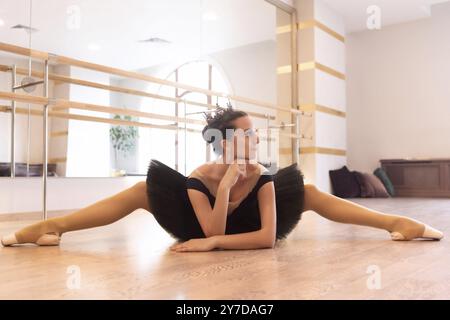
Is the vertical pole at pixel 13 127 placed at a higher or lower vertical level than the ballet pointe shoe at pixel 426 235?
higher

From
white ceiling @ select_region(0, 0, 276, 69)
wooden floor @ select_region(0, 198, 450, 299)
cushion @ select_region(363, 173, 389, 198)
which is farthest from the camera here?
cushion @ select_region(363, 173, 389, 198)

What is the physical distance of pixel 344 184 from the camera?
5684mm

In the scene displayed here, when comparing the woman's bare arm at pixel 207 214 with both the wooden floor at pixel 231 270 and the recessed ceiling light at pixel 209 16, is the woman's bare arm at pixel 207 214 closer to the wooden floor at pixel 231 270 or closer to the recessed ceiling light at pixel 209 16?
the wooden floor at pixel 231 270

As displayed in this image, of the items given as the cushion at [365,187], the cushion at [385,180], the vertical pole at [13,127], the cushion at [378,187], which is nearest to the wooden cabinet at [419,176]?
the cushion at [385,180]

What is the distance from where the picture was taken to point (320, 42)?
554 centimetres

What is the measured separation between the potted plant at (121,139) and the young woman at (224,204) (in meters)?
1.71

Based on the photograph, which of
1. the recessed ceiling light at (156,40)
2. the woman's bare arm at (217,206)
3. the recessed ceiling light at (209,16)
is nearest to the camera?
the woman's bare arm at (217,206)

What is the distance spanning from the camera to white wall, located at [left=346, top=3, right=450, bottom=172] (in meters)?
6.00

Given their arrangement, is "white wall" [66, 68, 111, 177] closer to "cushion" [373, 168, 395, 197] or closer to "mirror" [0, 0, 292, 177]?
"mirror" [0, 0, 292, 177]

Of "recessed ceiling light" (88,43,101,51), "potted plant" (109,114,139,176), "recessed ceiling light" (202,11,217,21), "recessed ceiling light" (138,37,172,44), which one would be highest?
"recessed ceiling light" (202,11,217,21)

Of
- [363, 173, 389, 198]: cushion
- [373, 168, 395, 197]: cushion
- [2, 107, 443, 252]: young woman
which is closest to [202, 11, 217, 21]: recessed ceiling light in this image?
[363, 173, 389, 198]: cushion

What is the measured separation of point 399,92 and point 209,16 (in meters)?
3.08

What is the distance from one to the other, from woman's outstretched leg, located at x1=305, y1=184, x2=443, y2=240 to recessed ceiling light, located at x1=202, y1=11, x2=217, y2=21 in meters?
3.33

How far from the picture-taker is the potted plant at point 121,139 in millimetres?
3450
